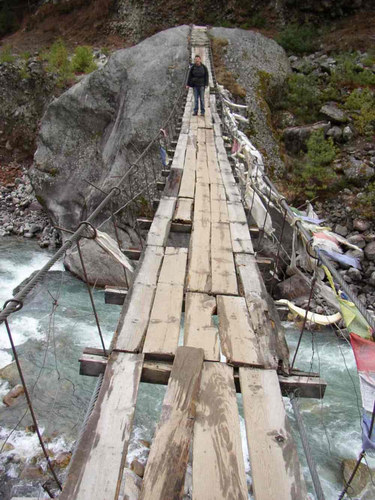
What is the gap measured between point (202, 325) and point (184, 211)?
6.75 ft

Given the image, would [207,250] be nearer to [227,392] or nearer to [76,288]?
[227,392]

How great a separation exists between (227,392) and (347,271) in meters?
7.82

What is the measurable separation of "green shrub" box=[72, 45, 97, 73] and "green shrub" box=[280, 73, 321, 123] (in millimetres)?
7848

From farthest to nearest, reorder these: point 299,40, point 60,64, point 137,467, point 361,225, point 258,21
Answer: point 258,21 < point 60,64 < point 299,40 < point 361,225 < point 137,467

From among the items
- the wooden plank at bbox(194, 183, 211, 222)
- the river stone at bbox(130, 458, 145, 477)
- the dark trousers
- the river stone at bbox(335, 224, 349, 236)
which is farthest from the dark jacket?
the river stone at bbox(130, 458, 145, 477)

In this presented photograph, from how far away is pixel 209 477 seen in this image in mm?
1642

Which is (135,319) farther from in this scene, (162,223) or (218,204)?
(218,204)

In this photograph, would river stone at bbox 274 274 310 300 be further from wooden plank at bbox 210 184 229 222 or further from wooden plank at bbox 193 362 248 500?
wooden plank at bbox 193 362 248 500

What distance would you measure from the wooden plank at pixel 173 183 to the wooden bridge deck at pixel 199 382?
45.7 inches

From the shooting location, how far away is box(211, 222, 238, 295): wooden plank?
3.00m

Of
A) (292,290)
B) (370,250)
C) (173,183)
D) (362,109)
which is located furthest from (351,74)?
(173,183)

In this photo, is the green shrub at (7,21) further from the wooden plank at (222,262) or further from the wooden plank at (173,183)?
the wooden plank at (222,262)

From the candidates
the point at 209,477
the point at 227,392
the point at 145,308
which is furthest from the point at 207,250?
the point at 209,477

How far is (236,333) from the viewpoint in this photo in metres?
2.47
